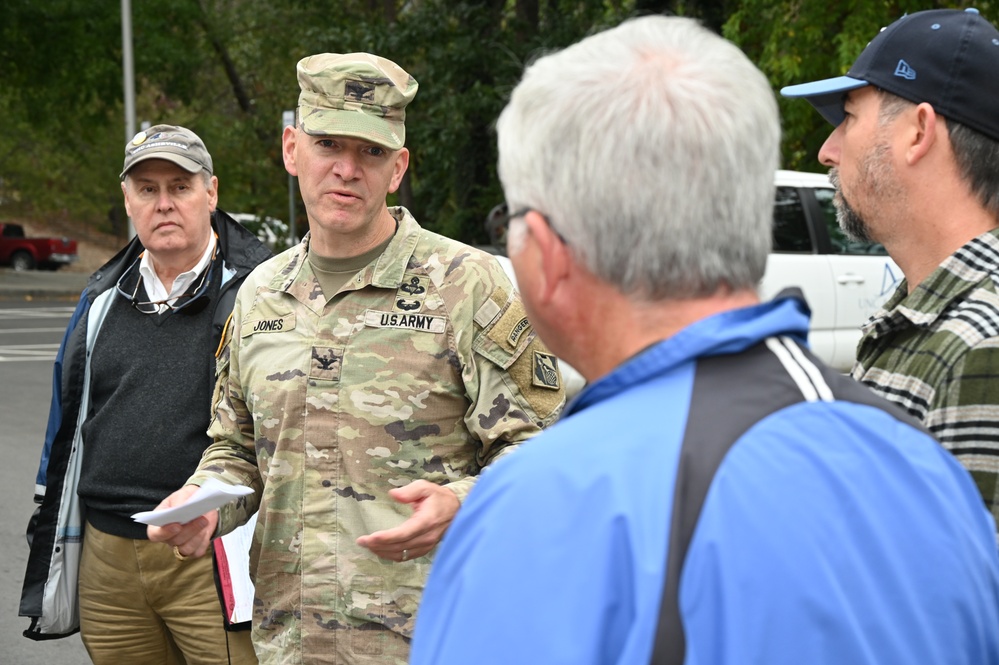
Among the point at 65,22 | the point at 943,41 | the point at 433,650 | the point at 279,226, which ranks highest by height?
the point at 943,41

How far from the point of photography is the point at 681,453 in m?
1.17

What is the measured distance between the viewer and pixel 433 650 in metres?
1.20

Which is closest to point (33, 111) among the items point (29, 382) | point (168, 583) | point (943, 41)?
point (29, 382)

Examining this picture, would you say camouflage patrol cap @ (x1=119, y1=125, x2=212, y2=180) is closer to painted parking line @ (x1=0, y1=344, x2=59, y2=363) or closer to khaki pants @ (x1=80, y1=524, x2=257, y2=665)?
khaki pants @ (x1=80, y1=524, x2=257, y2=665)

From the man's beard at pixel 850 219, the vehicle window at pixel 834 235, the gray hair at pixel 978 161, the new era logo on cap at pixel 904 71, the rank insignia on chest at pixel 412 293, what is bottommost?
the vehicle window at pixel 834 235

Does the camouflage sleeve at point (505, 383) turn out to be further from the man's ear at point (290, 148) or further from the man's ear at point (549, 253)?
the man's ear at point (549, 253)

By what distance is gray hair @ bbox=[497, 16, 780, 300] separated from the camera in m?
1.26

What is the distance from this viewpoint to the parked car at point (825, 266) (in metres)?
9.56

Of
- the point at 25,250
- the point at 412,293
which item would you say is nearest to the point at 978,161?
the point at 412,293

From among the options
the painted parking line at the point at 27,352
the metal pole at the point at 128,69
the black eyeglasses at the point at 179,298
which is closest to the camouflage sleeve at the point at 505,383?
the black eyeglasses at the point at 179,298

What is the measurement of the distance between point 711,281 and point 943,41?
1.29 m

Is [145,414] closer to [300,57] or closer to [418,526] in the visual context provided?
[418,526]

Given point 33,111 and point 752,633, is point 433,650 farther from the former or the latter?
point 33,111

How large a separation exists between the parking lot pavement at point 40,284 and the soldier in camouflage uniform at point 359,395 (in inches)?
983
